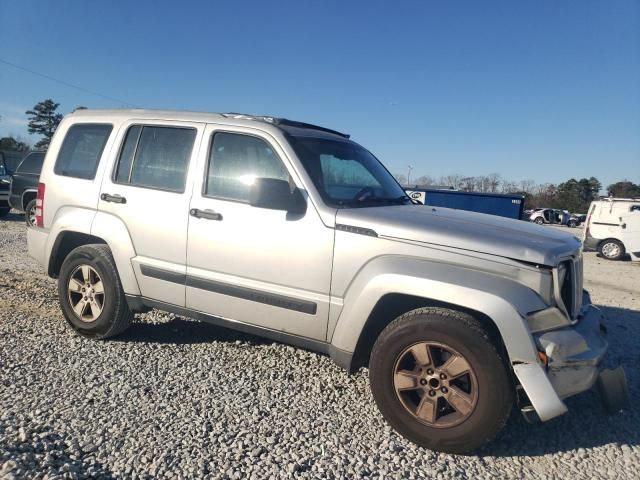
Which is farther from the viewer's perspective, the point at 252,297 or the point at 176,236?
the point at 176,236

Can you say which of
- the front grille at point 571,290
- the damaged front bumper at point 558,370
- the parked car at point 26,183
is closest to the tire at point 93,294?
the damaged front bumper at point 558,370

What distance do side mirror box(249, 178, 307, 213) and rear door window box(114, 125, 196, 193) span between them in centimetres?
89

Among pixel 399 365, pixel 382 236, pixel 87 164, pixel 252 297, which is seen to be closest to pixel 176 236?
pixel 252 297

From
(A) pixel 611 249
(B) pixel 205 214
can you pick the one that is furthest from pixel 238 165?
(A) pixel 611 249

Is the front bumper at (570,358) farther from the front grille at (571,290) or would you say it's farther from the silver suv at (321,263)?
the front grille at (571,290)

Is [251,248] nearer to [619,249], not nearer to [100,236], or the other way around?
[100,236]

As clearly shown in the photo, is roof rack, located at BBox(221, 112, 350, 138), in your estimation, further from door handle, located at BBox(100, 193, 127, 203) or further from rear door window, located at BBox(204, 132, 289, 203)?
door handle, located at BBox(100, 193, 127, 203)

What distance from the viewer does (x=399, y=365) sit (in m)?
2.98

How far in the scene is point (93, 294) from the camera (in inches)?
168

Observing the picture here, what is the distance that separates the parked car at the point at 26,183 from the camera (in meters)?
11.9

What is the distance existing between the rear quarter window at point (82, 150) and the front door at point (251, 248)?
4.03ft

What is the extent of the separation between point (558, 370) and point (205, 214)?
104 inches

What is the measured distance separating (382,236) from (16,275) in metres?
5.89

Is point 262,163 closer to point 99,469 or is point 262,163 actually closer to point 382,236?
point 382,236
